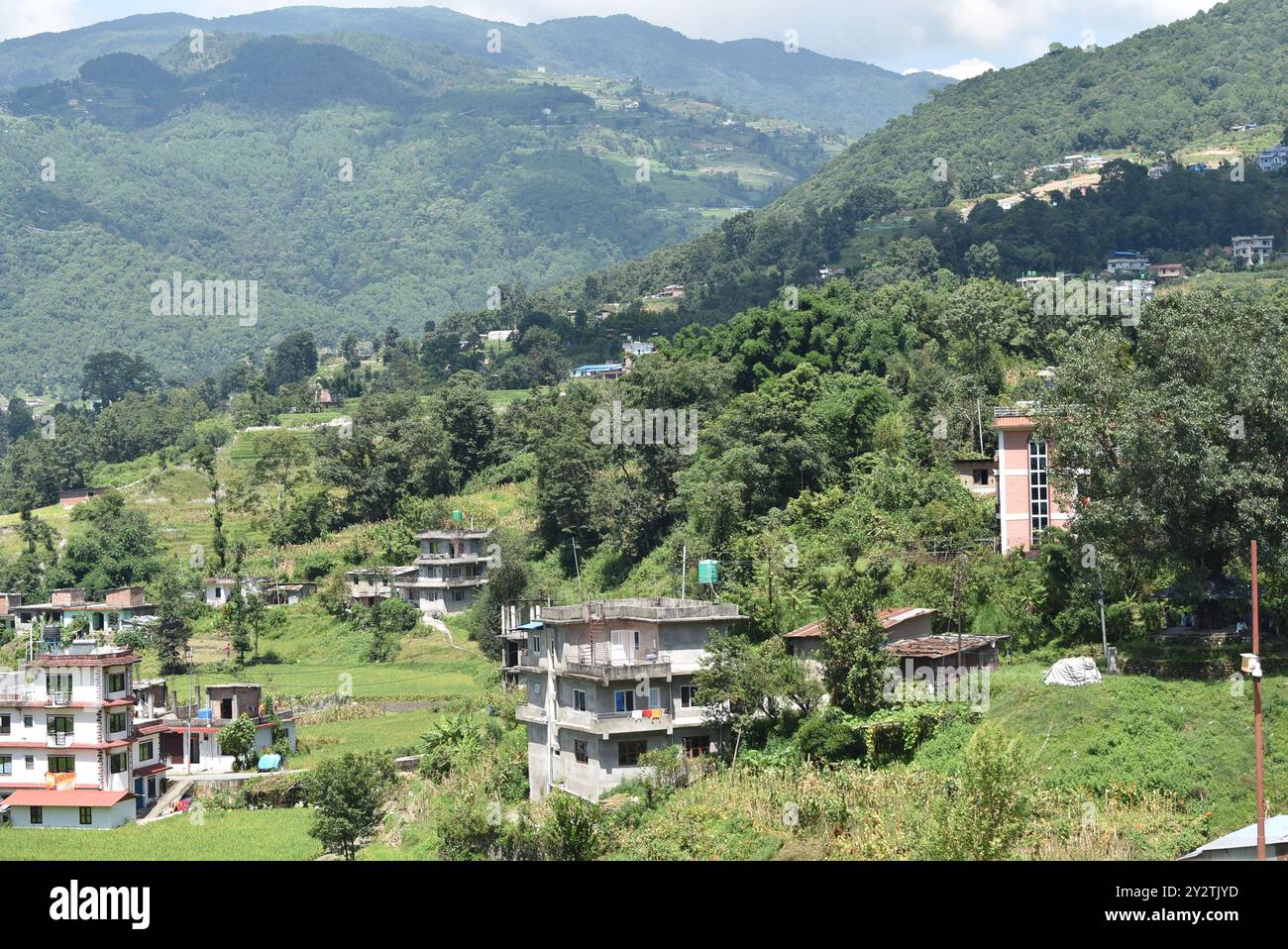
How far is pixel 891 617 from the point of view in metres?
27.5

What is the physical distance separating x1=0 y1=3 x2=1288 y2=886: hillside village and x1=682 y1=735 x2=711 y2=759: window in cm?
8

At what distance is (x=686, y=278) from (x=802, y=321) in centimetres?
5559

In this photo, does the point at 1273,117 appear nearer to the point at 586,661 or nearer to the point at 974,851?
the point at 586,661

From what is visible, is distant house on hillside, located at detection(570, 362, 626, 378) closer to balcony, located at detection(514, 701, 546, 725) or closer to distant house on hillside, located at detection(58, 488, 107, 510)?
distant house on hillside, located at detection(58, 488, 107, 510)

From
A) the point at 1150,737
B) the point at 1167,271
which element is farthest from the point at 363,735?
the point at 1167,271

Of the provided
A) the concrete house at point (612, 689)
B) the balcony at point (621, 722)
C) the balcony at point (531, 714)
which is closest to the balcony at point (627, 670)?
the concrete house at point (612, 689)

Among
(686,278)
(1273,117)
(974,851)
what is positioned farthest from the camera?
(1273,117)

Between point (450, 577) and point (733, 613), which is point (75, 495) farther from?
point (733, 613)

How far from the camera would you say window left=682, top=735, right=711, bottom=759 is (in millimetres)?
27328

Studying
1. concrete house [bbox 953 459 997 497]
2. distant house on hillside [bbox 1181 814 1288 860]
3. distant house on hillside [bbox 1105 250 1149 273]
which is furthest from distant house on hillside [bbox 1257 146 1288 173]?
distant house on hillside [bbox 1181 814 1288 860]

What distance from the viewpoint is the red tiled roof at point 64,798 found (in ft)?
101

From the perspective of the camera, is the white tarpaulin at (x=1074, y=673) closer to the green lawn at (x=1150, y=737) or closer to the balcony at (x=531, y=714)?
the green lawn at (x=1150, y=737)
